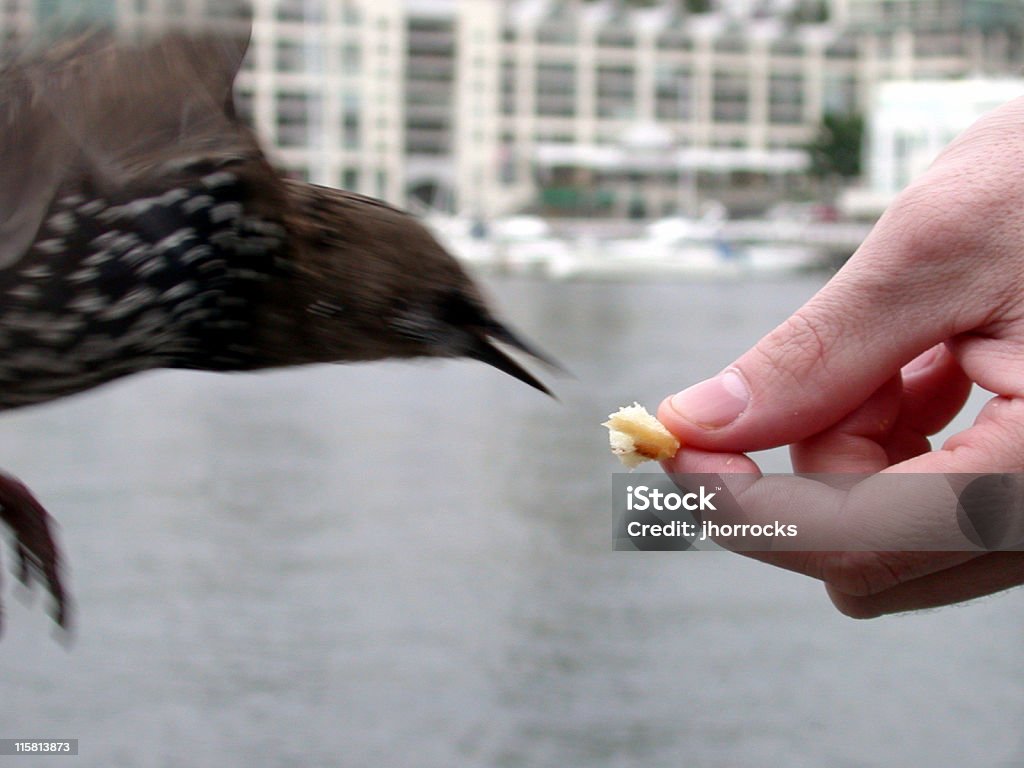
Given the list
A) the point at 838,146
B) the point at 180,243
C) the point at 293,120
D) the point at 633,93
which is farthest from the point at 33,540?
the point at 633,93

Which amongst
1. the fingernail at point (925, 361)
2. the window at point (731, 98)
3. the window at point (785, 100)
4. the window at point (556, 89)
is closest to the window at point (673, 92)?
the window at point (731, 98)

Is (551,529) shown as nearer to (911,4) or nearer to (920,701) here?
(920,701)

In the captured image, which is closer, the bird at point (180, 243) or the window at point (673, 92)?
the bird at point (180, 243)

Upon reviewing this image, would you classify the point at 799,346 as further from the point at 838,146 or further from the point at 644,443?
the point at 838,146

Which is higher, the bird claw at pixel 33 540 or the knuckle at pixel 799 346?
the knuckle at pixel 799 346

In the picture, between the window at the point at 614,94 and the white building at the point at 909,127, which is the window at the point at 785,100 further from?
the white building at the point at 909,127

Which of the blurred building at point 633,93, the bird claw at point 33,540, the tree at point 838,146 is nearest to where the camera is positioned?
the bird claw at point 33,540
